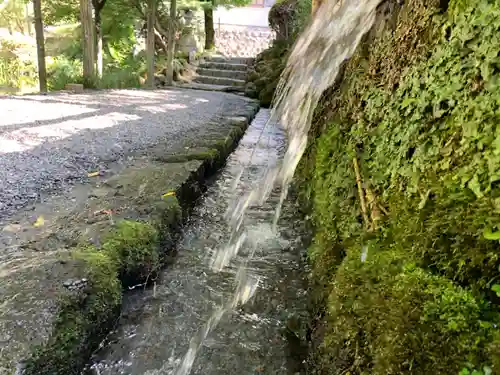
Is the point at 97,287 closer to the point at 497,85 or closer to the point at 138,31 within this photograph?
the point at 497,85

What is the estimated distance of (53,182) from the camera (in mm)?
3396

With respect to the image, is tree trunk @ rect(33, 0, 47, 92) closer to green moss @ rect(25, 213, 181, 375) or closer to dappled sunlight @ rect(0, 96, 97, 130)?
dappled sunlight @ rect(0, 96, 97, 130)

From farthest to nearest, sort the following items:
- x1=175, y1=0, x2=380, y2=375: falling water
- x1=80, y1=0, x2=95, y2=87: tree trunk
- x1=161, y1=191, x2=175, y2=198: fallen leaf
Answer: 1. x1=80, y1=0, x2=95, y2=87: tree trunk
2. x1=161, y1=191, x2=175, y2=198: fallen leaf
3. x1=175, y1=0, x2=380, y2=375: falling water

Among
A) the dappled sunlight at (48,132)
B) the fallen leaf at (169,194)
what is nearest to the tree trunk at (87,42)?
the dappled sunlight at (48,132)

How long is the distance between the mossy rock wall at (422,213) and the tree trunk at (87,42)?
9.26m

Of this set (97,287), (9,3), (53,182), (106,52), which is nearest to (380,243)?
(97,287)

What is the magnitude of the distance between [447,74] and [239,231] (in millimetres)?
2456

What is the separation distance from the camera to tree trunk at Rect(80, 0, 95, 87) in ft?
31.1

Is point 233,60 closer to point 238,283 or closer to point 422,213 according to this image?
point 238,283

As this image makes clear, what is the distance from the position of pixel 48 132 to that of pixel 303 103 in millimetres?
3313

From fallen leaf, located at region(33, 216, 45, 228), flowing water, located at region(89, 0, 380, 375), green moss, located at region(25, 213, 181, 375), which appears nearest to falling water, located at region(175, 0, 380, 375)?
flowing water, located at region(89, 0, 380, 375)

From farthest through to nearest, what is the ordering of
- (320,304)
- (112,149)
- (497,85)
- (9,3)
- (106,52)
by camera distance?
(9,3), (106,52), (112,149), (320,304), (497,85)

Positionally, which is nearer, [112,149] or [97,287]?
[97,287]

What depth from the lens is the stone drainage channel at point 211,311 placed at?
6.71 ft
